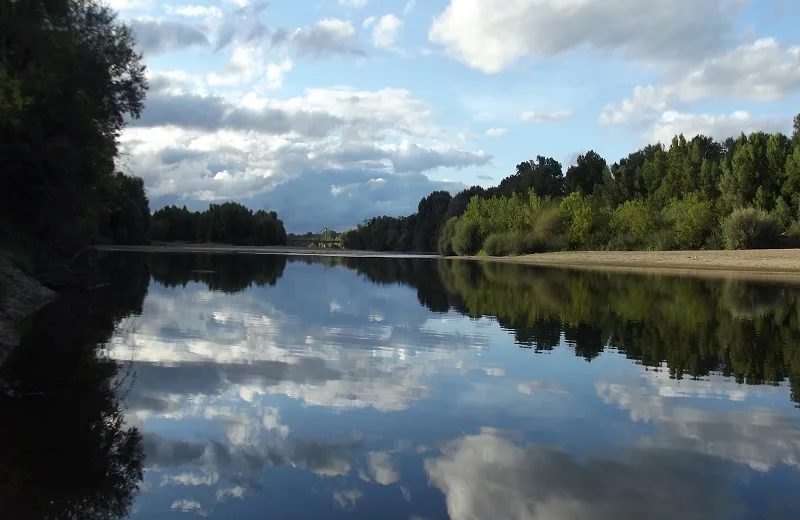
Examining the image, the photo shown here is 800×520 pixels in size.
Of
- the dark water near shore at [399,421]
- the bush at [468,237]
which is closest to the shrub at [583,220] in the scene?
the bush at [468,237]

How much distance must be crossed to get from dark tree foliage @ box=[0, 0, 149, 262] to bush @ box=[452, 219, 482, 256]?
99.1m

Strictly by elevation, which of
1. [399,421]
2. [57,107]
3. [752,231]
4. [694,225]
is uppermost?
[57,107]

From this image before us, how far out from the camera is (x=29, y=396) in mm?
11703

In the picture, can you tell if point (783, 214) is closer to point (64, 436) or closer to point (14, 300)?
point (14, 300)

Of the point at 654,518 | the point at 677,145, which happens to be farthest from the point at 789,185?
the point at 654,518

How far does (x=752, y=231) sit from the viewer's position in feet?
256

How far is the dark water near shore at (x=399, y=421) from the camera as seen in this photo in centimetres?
805

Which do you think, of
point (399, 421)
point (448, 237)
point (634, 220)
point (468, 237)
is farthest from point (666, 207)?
point (399, 421)

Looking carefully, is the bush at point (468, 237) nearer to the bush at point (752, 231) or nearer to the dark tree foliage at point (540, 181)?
the dark tree foliage at point (540, 181)

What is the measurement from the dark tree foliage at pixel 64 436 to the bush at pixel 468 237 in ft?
373

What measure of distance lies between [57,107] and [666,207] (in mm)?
89000

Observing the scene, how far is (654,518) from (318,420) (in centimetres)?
559

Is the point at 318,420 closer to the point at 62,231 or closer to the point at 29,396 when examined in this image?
the point at 29,396

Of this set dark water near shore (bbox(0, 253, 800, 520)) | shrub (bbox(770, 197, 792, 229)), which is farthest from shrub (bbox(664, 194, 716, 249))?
dark water near shore (bbox(0, 253, 800, 520))
